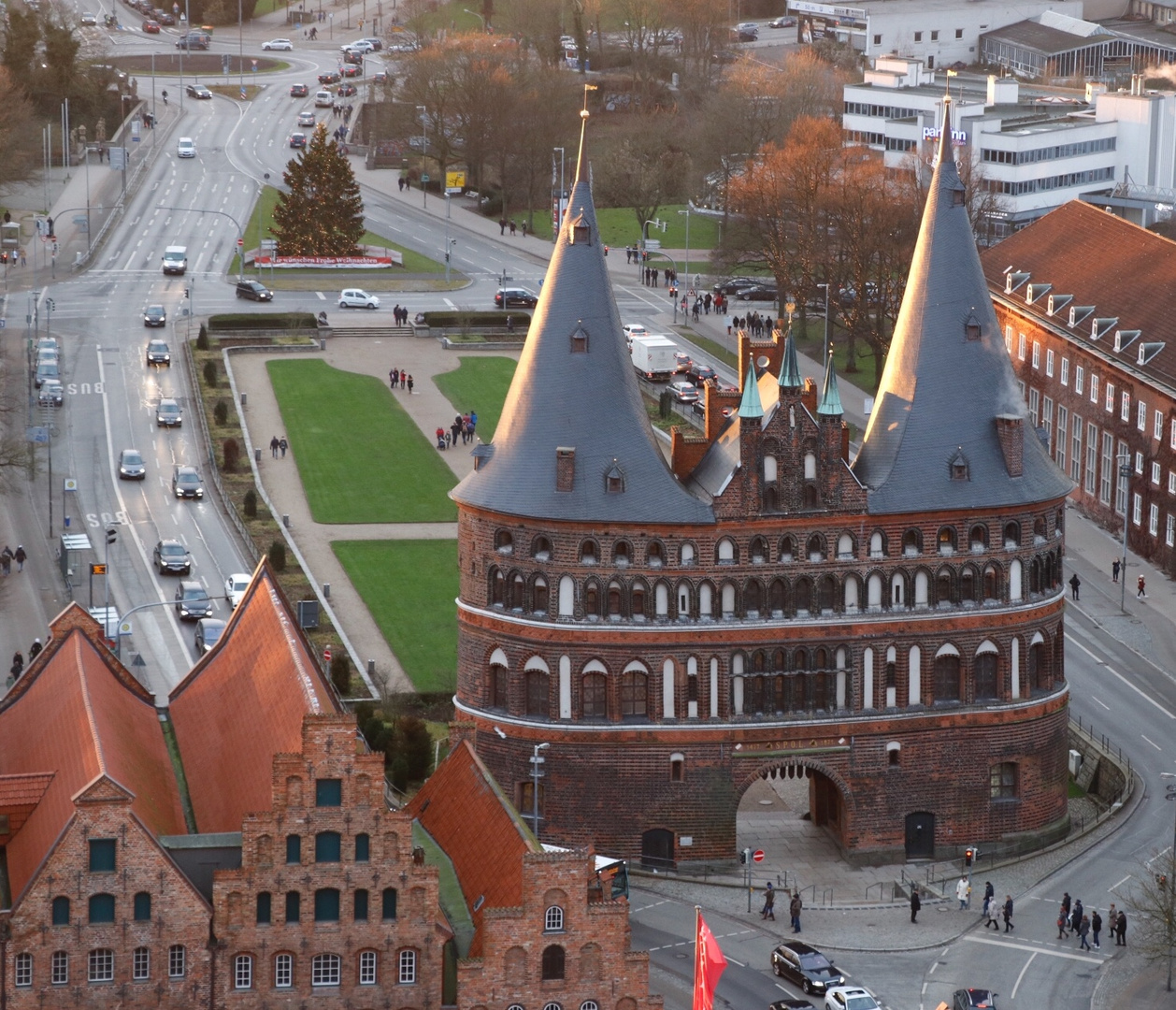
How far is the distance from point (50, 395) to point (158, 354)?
45.5ft

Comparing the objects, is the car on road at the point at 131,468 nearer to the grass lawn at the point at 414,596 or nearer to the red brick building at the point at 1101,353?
the grass lawn at the point at 414,596

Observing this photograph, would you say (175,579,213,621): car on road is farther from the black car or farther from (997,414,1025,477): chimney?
the black car

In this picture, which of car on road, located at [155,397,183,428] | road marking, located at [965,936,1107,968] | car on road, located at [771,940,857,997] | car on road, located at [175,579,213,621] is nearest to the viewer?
car on road, located at [771,940,857,997]

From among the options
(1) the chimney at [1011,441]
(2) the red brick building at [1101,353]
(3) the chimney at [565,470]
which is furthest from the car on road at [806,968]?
(2) the red brick building at [1101,353]

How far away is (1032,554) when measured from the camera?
113562 millimetres

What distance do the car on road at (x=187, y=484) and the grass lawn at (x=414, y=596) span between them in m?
11.9

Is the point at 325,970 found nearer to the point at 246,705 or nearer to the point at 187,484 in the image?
the point at 246,705

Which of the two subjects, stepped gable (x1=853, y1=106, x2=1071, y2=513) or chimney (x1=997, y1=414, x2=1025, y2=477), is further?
chimney (x1=997, y1=414, x2=1025, y2=477)

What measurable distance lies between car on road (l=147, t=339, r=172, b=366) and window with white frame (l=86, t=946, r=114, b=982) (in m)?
113

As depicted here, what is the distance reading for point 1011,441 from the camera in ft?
369

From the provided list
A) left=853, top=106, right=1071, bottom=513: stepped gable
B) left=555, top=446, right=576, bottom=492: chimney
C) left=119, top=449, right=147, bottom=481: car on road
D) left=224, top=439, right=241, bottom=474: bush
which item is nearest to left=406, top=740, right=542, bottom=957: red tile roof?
left=555, top=446, right=576, bottom=492: chimney

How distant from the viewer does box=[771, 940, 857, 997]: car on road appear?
10031cm

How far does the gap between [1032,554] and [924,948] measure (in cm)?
1748

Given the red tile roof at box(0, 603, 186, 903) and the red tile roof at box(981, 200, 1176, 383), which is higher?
the red tile roof at box(0, 603, 186, 903)
